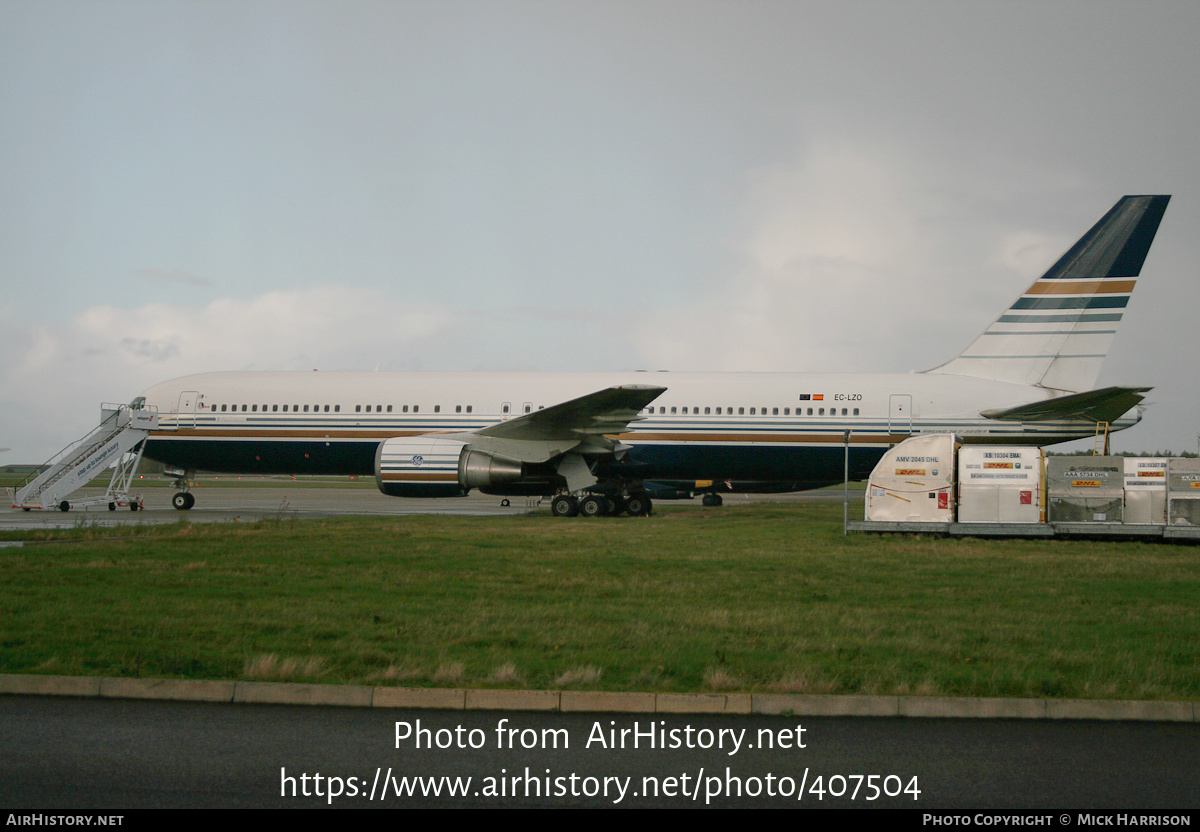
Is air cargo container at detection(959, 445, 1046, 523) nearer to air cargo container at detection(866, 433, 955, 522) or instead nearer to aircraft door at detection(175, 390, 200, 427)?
air cargo container at detection(866, 433, 955, 522)

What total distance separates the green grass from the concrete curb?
0.78ft

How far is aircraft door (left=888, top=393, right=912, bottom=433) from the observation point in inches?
Result: 987

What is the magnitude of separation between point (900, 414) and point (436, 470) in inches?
478

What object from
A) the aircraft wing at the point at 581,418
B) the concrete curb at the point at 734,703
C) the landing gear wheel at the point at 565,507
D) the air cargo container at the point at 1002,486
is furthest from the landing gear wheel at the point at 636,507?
the concrete curb at the point at 734,703

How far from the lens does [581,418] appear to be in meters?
24.4

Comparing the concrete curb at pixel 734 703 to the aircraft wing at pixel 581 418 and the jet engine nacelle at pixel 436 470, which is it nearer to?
the aircraft wing at pixel 581 418

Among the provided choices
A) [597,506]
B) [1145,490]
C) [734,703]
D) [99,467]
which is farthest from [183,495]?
[734,703]

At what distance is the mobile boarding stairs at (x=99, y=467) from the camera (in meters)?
26.0

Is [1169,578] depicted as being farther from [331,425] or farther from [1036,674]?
[331,425]

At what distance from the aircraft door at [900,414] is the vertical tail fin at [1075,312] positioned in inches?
83.6

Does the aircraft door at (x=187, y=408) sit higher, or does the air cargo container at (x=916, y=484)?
the aircraft door at (x=187, y=408)

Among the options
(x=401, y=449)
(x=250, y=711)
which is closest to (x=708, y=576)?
(x=250, y=711)

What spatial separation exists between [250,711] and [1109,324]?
79.4 feet

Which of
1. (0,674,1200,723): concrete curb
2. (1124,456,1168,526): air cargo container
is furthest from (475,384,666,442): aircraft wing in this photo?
(0,674,1200,723): concrete curb
